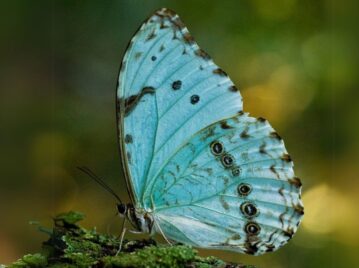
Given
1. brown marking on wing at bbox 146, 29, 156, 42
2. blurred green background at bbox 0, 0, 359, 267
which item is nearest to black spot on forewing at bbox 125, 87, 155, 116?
brown marking on wing at bbox 146, 29, 156, 42

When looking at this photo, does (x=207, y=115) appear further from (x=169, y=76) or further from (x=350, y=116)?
(x=350, y=116)

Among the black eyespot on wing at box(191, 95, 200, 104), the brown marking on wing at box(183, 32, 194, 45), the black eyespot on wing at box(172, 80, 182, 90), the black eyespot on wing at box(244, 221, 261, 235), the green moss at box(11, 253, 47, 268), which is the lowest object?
the green moss at box(11, 253, 47, 268)

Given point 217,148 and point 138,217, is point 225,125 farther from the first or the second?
point 138,217

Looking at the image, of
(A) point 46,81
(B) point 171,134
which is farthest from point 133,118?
(A) point 46,81

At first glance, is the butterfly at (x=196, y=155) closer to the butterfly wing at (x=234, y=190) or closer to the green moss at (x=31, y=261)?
the butterfly wing at (x=234, y=190)

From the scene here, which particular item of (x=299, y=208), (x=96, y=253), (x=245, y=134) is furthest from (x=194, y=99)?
(x=96, y=253)

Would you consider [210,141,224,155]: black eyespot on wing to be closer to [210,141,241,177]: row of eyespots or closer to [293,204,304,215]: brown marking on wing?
[210,141,241,177]: row of eyespots
